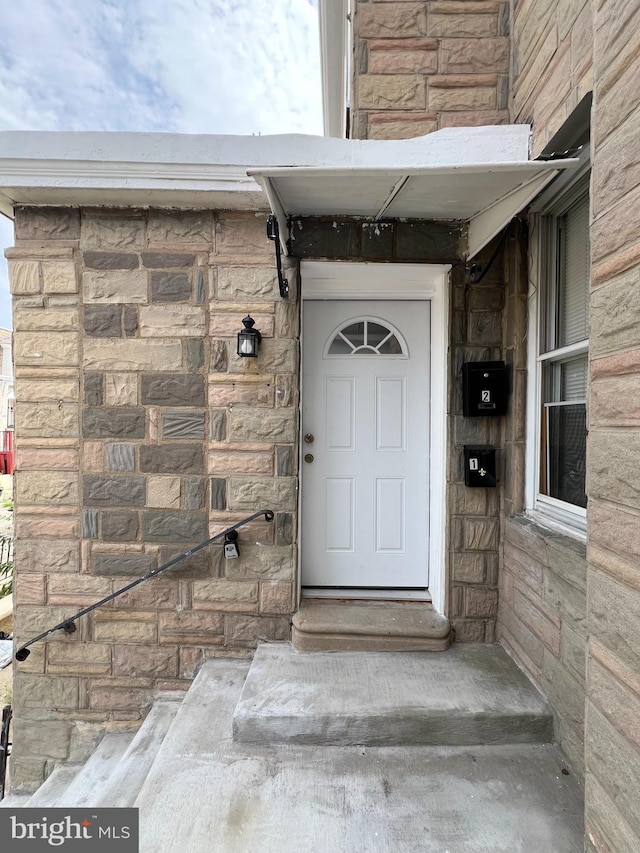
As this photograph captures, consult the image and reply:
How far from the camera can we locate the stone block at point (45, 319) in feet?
7.41

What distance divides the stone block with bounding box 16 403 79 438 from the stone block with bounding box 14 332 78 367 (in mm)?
239

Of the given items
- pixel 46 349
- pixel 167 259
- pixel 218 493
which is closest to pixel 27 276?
pixel 46 349

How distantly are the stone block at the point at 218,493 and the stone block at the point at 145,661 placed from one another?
850mm

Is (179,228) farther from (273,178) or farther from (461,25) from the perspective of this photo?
(461,25)

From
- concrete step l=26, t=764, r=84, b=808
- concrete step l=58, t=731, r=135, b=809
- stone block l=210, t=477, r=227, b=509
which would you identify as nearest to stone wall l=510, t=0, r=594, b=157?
stone block l=210, t=477, r=227, b=509

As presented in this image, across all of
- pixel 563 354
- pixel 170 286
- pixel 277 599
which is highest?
pixel 170 286

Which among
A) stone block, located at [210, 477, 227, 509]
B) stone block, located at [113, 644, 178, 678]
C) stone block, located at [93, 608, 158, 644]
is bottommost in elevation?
stone block, located at [113, 644, 178, 678]

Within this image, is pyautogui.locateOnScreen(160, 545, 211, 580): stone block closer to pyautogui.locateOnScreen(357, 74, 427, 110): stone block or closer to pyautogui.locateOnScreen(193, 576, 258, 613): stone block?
pyautogui.locateOnScreen(193, 576, 258, 613): stone block

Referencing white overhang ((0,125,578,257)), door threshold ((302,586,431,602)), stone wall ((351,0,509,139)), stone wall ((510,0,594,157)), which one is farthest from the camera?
door threshold ((302,586,431,602))

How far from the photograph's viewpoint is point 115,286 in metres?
2.27

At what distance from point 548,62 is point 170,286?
2.08m

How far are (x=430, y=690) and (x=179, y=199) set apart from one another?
9.05 ft

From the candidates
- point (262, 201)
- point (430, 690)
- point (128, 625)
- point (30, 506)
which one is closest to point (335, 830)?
point (430, 690)

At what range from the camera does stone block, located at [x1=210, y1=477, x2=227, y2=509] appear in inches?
89.2
